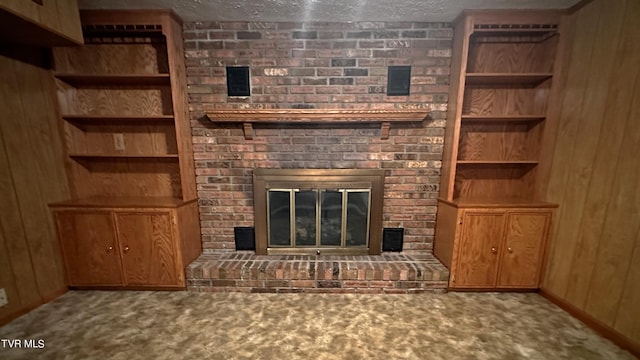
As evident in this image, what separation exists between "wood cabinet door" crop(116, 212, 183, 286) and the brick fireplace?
10.1 inches

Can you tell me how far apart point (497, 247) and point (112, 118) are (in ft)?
11.8

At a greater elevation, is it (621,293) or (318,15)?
(318,15)

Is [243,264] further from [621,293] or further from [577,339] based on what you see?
[621,293]

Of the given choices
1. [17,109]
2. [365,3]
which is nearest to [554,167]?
[365,3]

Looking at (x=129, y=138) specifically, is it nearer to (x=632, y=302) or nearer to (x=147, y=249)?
(x=147, y=249)

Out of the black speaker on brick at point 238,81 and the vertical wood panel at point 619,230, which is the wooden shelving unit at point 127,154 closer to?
the black speaker on brick at point 238,81

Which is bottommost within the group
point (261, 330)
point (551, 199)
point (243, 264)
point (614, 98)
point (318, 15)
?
point (261, 330)

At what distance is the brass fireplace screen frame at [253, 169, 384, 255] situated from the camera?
2236mm

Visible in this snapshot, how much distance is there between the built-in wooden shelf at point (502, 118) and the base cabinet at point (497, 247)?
79cm

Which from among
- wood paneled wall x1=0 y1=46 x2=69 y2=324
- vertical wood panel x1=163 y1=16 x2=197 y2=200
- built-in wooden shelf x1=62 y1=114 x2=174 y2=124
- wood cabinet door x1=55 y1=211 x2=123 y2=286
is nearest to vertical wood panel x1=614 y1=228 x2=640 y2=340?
vertical wood panel x1=163 y1=16 x2=197 y2=200

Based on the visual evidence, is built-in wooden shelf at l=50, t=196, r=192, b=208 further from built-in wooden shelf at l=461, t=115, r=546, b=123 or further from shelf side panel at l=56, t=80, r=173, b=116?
built-in wooden shelf at l=461, t=115, r=546, b=123

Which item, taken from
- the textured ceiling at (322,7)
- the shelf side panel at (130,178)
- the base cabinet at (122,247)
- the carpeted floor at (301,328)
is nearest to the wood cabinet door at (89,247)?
the base cabinet at (122,247)

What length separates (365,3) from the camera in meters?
1.81

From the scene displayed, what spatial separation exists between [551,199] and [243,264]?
2.76 meters
